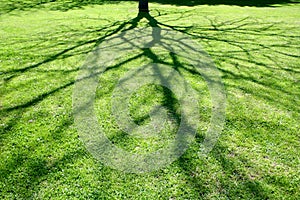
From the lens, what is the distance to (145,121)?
3.96m

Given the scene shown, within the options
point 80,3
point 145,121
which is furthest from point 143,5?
point 145,121

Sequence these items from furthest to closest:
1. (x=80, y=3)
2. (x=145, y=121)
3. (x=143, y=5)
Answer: (x=80, y=3) < (x=143, y=5) < (x=145, y=121)

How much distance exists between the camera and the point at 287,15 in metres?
11.6

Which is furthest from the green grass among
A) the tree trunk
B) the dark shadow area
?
the dark shadow area

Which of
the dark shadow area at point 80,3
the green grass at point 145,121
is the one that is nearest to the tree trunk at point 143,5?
the dark shadow area at point 80,3

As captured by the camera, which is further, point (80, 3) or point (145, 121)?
point (80, 3)

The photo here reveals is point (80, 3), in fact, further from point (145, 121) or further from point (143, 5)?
point (145, 121)

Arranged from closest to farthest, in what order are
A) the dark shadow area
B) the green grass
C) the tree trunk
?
the green grass < the tree trunk < the dark shadow area

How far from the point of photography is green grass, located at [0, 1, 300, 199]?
2.86 m

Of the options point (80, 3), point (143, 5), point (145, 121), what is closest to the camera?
point (145, 121)

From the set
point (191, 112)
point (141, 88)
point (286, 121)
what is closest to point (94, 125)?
point (141, 88)

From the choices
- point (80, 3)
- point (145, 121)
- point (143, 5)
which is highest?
point (143, 5)

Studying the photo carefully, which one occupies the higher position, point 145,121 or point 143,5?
point 143,5

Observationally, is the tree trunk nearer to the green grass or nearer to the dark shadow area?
the dark shadow area
